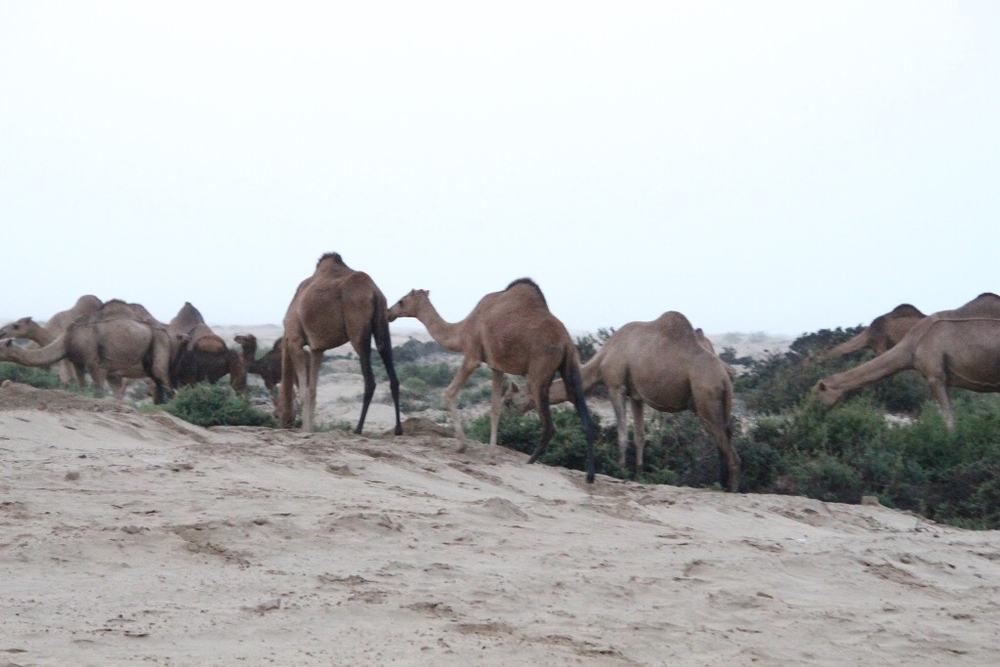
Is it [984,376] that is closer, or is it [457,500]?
[457,500]

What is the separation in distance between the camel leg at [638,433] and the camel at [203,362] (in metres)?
6.03

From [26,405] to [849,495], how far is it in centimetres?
742

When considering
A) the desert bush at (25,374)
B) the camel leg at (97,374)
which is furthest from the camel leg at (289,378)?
the desert bush at (25,374)

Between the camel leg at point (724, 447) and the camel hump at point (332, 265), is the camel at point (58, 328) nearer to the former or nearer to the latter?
the camel hump at point (332, 265)

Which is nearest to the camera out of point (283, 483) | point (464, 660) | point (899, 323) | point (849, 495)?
point (464, 660)

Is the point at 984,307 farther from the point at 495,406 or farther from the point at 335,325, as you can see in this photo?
the point at 335,325

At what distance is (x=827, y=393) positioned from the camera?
50.4 ft

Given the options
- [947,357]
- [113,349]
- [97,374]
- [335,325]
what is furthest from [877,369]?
[97,374]

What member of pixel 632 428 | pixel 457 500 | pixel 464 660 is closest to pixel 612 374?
pixel 632 428

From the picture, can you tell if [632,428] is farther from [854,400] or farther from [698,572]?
[698,572]

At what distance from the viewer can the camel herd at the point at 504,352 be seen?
11797 millimetres

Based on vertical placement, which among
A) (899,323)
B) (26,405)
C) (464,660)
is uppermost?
(899,323)

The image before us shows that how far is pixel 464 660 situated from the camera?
4840 millimetres

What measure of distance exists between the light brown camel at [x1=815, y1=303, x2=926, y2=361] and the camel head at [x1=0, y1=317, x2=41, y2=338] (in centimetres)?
1247
